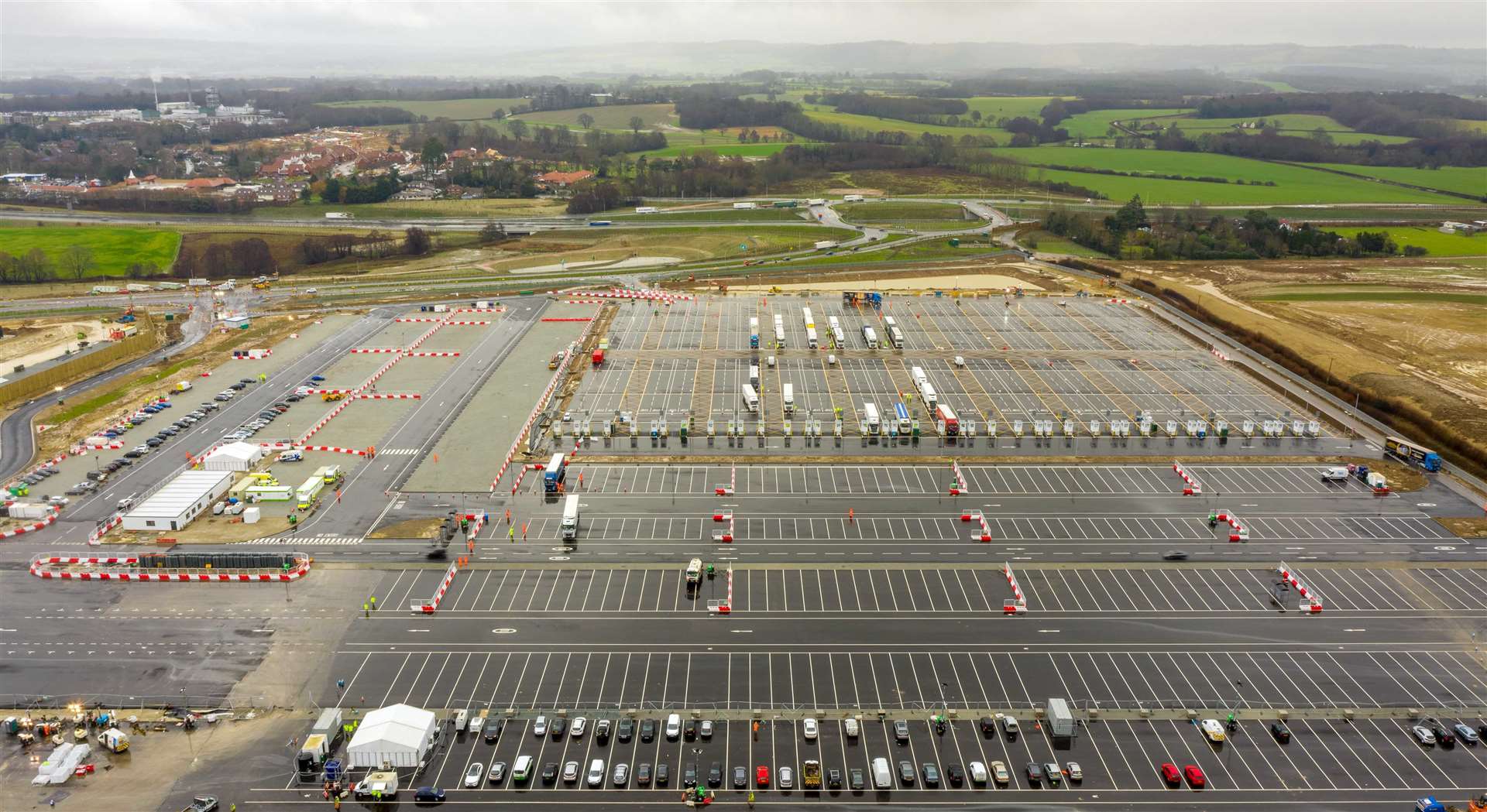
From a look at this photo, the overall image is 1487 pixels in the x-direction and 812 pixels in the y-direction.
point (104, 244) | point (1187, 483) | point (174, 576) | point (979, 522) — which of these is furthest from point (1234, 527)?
point (104, 244)

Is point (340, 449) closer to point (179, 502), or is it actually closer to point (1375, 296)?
point (179, 502)

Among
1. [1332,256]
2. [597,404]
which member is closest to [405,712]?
[597,404]

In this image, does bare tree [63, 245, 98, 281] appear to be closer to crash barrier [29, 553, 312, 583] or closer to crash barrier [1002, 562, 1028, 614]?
crash barrier [29, 553, 312, 583]

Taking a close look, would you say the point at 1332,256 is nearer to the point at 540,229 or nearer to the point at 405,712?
the point at 540,229

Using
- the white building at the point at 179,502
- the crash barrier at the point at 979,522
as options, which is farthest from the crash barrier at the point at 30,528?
the crash barrier at the point at 979,522

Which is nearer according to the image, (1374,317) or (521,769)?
(521,769)

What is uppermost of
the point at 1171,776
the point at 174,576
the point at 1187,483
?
the point at 1187,483

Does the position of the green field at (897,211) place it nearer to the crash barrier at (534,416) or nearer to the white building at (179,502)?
the crash barrier at (534,416)

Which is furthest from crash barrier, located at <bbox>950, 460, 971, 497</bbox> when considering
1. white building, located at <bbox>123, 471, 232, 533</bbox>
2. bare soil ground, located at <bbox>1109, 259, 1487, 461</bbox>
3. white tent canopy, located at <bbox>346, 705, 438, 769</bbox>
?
white building, located at <bbox>123, 471, 232, 533</bbox>
